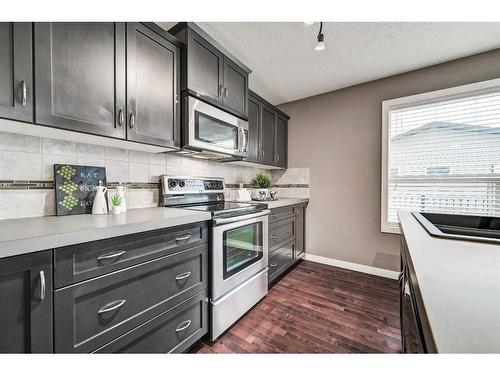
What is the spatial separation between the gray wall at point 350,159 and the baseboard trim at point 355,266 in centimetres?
5

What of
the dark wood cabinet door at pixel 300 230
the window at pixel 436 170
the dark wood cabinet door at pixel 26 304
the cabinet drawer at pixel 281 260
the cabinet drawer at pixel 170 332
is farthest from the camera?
the dark wood cabinet door at pixel 300 230

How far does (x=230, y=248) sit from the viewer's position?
164 cm

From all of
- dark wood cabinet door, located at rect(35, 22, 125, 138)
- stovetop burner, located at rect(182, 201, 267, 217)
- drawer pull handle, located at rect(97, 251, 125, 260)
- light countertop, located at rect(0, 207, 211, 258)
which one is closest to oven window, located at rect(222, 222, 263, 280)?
stovetop burner, located at rect(182, 201, 267, 217)

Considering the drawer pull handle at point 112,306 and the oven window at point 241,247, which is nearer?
the drawer pull handle at point 112,306

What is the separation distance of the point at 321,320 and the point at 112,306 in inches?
61.5

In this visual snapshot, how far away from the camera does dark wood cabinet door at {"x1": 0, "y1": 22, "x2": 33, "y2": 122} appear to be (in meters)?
0.88

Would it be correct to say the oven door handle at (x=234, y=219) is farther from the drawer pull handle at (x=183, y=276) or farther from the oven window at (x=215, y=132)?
the oven window at (x=215, y=132)

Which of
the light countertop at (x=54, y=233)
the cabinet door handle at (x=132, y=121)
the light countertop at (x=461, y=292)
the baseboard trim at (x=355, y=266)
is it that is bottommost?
the baseboard trim at (x=355, y=266)

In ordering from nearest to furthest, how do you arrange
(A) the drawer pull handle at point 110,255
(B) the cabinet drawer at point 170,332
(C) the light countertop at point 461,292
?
1. (C) the light countertop at point 461,292
2. (A) the drawer pull handle at point 110,255
3. (B) the cabinet drawer at point 170,332

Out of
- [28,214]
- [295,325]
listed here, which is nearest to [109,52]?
[28,214]

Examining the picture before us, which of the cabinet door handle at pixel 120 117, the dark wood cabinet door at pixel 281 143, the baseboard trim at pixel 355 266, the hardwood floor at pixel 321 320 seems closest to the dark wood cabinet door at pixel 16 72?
the cabinet door handle at pixel 120 117

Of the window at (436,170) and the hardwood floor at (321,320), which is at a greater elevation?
the window at (436,170)

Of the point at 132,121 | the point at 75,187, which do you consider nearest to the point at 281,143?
the point at 132,121

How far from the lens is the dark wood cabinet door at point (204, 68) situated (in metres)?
1.61
